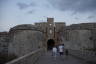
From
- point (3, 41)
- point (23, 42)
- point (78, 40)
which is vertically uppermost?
point (78, 40)

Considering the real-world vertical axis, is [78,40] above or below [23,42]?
above

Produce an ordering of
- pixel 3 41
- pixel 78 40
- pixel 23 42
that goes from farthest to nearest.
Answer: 1. pixel 3 41
2. pixel 78 40
3. pixel 23 42

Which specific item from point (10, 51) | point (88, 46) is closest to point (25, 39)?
point (10, 51)

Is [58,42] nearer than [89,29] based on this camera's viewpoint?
No

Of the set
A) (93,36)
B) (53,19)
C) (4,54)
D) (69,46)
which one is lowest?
(4,54)

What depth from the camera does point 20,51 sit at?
2217 cm

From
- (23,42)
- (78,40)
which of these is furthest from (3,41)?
(78,40)

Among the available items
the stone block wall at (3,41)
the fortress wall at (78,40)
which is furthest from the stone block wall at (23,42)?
the stone block wall at (3,41)

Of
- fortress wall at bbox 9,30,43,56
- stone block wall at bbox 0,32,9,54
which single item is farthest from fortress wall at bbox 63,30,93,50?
stone block wall at bbox 0,32,9,54

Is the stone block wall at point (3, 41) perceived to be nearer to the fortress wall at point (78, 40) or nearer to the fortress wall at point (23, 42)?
the fortress wall at point (23, 42)

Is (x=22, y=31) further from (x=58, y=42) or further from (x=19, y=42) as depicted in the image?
(x=58, y=42)

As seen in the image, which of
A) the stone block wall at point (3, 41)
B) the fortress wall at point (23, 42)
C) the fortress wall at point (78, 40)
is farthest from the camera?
the stone block wall at point (3, 41)

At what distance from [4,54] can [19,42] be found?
5834 millimetres

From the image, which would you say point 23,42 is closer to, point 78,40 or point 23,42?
point 23,42
